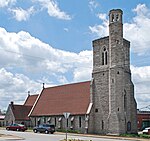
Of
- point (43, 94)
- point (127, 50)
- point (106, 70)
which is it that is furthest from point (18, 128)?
point (127, 50)

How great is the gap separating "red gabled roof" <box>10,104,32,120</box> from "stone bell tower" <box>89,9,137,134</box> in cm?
2166

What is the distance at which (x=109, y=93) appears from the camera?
50.3 metres

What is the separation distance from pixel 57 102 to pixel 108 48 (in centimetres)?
1663

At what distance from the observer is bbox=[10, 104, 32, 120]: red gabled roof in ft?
225

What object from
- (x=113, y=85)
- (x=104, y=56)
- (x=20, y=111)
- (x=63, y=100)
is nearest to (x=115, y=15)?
(x=104, y=56)

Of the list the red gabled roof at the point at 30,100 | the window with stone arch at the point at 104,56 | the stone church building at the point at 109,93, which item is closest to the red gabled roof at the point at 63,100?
the stone church building at the point at 109,93

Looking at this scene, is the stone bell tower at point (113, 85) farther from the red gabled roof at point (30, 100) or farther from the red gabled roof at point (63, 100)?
the red gabled roof at point (30, 100)

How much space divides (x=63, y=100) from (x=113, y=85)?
14116mm

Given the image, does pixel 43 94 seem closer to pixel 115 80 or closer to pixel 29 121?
pixel 29 121

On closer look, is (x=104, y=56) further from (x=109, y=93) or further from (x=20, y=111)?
(x=20, y=111)

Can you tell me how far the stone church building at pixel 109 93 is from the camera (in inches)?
1948

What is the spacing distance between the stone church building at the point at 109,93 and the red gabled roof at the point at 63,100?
0.22m

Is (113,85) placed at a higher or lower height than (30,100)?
higher

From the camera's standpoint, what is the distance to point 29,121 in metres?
67.9
